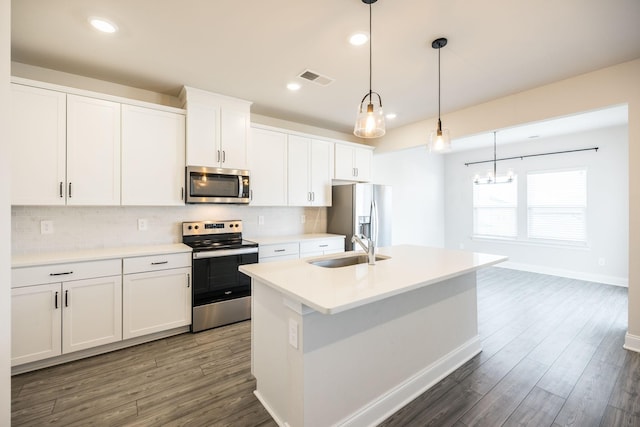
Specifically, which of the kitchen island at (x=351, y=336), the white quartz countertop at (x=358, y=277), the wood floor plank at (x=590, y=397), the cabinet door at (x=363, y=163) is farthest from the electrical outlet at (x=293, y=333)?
the cabinet door at (x=363, y=163)

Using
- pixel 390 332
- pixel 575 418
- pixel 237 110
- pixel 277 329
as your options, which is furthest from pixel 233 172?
pixel 575 418

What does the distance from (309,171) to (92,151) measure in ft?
8.07

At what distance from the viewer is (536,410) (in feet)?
6.22

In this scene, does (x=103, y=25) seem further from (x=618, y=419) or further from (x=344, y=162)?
(x=618, y=419)

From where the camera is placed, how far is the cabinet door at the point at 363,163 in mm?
4656

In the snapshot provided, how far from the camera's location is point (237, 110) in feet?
11.2

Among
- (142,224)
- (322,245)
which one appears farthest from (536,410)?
(142,224)

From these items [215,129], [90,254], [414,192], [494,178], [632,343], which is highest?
[215,129]

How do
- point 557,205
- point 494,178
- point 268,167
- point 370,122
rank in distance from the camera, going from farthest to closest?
point 494,178 < point 557,205 < point 268,167 < point 370,122

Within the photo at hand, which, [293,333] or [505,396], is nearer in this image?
[293,333]

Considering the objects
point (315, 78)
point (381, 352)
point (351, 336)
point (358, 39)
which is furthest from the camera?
point (315, 78)

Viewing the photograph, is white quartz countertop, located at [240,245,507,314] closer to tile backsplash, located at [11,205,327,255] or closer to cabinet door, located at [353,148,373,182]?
tile backsplash, located at [11,205,327,255]

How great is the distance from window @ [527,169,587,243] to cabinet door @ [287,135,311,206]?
15.7 ft

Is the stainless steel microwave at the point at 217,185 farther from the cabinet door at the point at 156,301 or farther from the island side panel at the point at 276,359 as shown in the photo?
the island side panel at the point at 276,359
